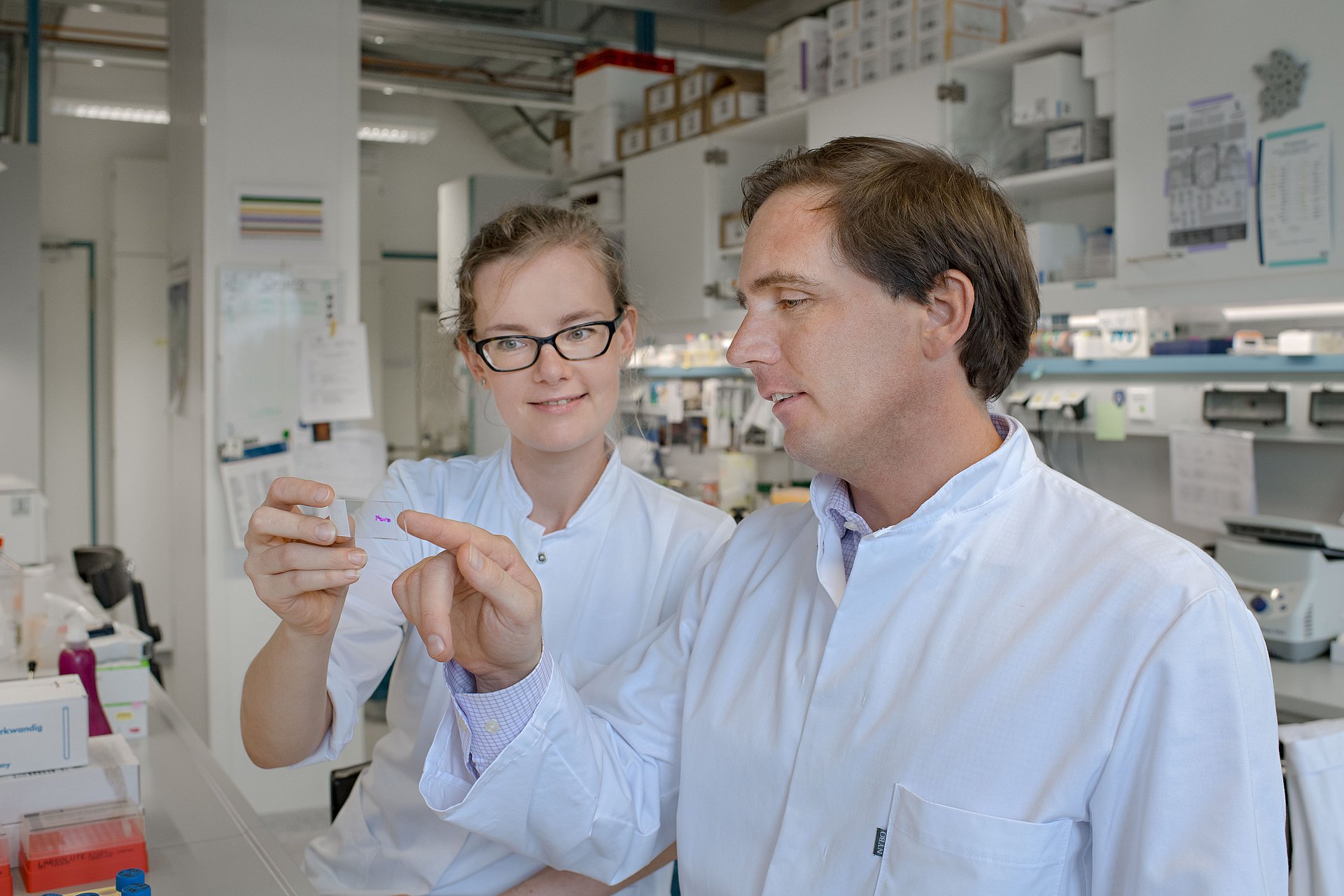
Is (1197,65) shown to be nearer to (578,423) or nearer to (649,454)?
(578,423)

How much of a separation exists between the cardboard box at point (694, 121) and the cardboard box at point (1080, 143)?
5.67 ft

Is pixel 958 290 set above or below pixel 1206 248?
below

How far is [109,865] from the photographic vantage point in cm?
157

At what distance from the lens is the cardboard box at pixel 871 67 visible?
4.04m

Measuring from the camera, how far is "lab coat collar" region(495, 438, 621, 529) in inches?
67.9

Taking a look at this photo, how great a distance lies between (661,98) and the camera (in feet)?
17.0

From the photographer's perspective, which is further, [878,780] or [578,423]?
[578,423]

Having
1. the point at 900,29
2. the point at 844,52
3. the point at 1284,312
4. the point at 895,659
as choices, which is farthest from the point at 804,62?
the point at 895,659

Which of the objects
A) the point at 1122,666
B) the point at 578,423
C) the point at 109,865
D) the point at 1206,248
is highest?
the point at 1206,248

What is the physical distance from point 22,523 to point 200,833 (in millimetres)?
2198

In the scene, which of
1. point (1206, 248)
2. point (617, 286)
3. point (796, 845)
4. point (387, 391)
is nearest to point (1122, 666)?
point (796, 845)

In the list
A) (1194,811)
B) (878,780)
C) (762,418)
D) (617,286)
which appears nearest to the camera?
(1194,811)

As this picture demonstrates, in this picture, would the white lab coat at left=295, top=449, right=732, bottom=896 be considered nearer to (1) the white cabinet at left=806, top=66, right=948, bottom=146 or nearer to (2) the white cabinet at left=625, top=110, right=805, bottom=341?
(1) the white cabinet at left=806, top=66, right=948, bottom=146

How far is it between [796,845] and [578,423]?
69 centimetres
